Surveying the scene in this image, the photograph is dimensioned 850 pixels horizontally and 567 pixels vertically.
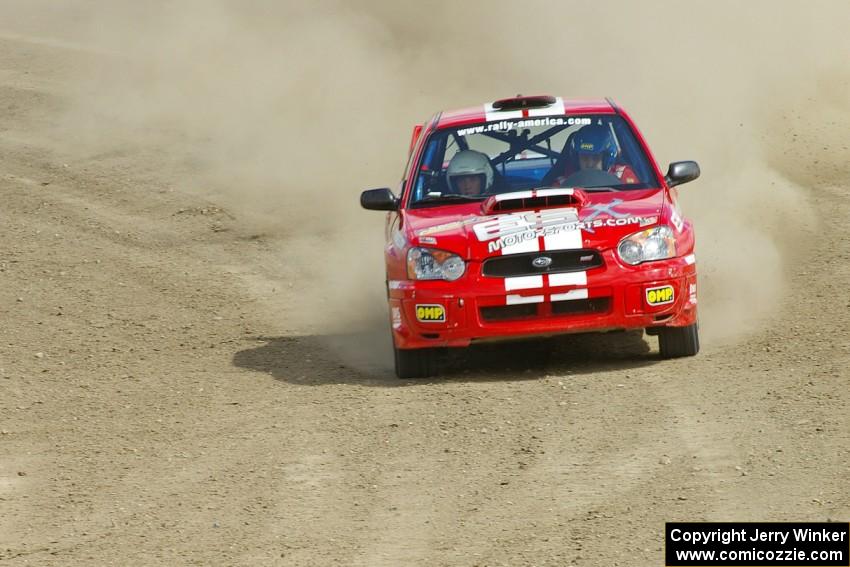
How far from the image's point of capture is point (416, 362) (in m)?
8.64

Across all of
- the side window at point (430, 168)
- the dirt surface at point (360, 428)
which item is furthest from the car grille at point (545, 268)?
the side window at point (430, 168)

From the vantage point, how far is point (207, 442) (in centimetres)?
748

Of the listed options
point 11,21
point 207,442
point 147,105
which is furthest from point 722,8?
point 207,442

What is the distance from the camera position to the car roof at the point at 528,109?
9.59 m

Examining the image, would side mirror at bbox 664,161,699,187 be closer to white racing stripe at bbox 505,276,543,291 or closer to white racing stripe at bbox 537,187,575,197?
white racing stripe at bbox 537,187,575,197

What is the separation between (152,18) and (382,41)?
Answer: 514cm

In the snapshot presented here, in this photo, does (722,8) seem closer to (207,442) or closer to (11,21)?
(11,21)

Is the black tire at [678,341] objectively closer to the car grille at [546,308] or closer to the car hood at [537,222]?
the car grille at [546,308]

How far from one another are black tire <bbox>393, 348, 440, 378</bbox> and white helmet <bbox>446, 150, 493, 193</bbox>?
1118 mm


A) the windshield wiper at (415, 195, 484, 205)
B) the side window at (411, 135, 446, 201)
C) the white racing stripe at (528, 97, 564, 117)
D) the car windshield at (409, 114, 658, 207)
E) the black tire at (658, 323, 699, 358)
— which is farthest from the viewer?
the white racing stripe at (528, 97, 564, 117)

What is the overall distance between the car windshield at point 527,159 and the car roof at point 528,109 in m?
0.06

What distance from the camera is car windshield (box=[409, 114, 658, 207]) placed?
910cm
